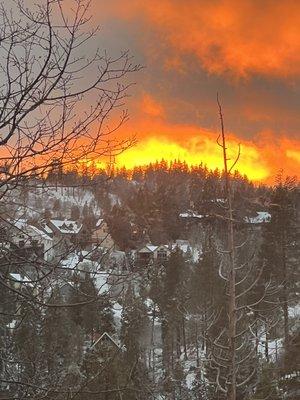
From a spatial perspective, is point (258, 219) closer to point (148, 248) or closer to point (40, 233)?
point (148, 248)

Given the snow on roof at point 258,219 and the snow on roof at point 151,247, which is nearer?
the snow on roof at point 258,219

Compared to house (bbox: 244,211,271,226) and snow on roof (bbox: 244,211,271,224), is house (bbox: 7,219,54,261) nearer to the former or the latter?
house (bbox: 244,211,271,226)

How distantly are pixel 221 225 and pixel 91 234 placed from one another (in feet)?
165

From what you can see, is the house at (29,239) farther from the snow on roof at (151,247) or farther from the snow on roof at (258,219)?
the snow on roof at (151,247)

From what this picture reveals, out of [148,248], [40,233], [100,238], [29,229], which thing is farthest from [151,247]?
[100,238]

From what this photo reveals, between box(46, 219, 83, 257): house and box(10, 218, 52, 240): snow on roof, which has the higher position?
box(10, 218, 52, 240): snow on roof

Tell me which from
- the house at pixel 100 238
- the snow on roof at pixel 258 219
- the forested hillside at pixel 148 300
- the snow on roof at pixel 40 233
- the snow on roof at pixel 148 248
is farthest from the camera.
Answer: the snow on roof at pixel 148 248

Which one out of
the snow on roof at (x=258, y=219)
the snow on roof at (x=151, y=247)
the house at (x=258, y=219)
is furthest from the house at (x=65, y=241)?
the snow on roof at (x=151, y=247)

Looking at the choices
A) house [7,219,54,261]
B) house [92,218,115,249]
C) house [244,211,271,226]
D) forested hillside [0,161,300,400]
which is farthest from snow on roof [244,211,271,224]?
house [7,219,54,261]

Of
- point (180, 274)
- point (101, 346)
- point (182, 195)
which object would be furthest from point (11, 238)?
point (182, 195)

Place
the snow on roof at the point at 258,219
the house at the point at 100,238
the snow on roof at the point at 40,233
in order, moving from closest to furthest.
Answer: the house at the point at 100,238, the snow on roof at the point at 40,233, the snow on roof at the point at 258,219

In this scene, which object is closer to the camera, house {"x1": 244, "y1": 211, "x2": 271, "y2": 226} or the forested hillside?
the forested hillside

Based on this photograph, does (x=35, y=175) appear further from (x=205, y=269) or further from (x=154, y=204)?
(x=154, y=204)

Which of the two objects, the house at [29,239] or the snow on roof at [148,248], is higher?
the snow on roof at [148,248]
